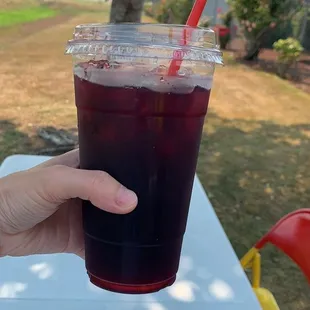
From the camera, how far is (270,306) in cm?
184

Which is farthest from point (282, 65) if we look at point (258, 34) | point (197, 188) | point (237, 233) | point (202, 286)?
point (202, 286)

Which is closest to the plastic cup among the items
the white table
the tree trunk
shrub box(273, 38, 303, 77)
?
the white table

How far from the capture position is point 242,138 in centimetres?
626

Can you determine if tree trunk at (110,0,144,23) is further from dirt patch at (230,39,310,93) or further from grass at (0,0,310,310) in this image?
dirt patch at (230,39,310,93)

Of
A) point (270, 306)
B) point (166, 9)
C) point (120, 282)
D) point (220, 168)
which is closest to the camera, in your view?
point (120, 282)

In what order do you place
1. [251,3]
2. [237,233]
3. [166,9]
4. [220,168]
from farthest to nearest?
[166,9] < [251,3] < [220,168] < [237,233]

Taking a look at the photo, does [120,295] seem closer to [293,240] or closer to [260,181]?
[293,240]

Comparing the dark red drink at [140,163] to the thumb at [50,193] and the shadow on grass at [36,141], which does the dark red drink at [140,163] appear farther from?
→ the shadow on grass at [36,141]

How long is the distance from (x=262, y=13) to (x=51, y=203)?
9.85 m

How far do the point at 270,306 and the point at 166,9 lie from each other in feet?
45.7

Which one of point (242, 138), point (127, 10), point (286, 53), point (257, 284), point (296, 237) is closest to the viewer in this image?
point (296, 237)

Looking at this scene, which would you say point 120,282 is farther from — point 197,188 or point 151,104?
point 197,188

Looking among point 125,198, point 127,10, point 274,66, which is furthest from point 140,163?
point 274,66

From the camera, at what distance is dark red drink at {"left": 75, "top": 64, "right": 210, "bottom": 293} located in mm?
903
